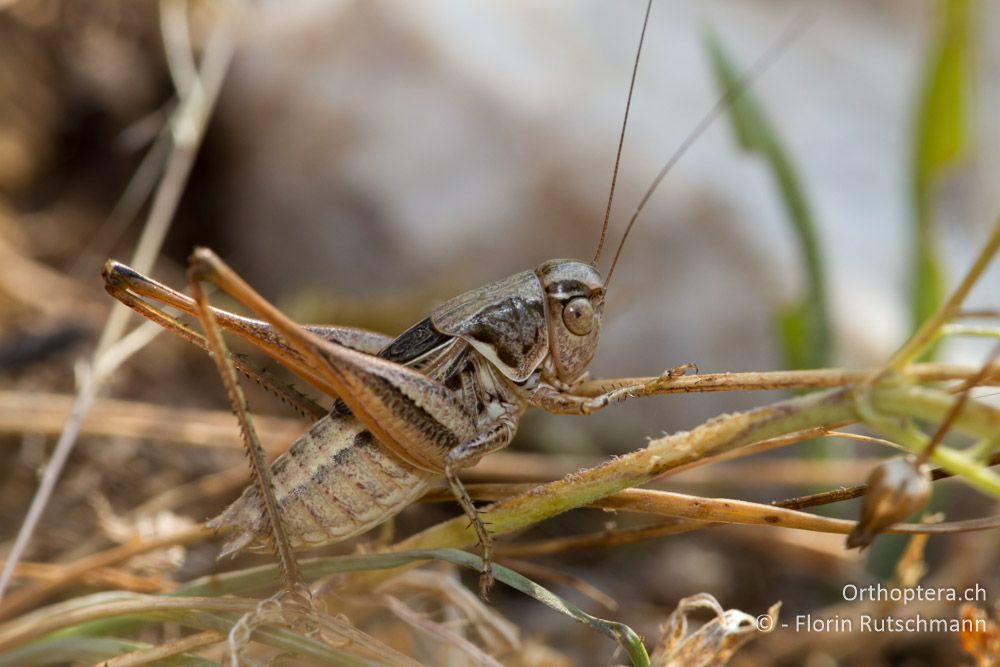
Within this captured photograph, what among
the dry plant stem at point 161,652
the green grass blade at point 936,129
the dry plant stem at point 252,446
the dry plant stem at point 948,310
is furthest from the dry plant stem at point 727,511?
the green grass blade at point 936,129

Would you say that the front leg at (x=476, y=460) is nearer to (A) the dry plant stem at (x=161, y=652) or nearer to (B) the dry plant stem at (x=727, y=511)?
(B) the dry plant stem at (x=727, y=511)

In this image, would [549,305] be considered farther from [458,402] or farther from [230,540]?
[230,540]

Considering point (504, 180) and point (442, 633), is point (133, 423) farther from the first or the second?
point (504, 180)

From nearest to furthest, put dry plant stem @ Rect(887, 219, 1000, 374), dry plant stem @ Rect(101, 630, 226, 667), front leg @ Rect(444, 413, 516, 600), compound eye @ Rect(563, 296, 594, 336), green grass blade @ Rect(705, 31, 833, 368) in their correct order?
dry plant stem @ Rect(887, 219, 1000, 374) → dry plant stem @ Rect(101, 630, 226, 667) → front leg @ Rect(444, 413, 516, 600) → compound eye @ Rect(563, 296, 594, 336) → green grass blade @ Rect(705, 31, 833, 368)

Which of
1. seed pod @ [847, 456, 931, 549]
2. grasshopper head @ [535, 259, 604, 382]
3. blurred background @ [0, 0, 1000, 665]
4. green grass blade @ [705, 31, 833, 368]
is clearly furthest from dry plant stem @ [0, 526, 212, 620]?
green grass blade @ [705, 31, 833, 368]

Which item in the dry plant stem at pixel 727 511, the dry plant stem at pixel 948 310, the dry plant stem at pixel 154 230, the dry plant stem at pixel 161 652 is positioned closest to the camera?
the dry plant stem at pixel 948 310

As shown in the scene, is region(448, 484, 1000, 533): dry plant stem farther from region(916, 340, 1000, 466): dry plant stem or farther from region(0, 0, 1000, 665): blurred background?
region(0, 0, 1000, 665): blurred background
